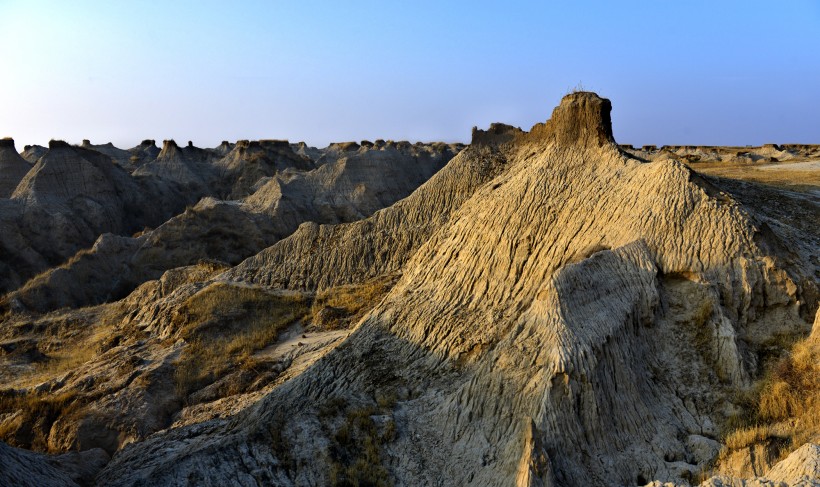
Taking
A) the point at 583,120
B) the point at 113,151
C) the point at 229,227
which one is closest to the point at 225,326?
the point at 583,120

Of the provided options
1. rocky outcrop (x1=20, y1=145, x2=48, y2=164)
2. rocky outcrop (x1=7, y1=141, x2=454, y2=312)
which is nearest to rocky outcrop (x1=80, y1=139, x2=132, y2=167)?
rocky outcrop (x1=20, y1=145, x2=48, y2=164)

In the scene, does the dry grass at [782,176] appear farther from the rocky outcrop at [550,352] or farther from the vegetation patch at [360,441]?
the vegetation patch at [360,441]

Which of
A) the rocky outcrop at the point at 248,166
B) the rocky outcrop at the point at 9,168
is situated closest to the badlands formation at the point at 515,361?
the rocky outcrop at the point at 9,168

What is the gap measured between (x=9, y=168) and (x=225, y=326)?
31014 millimetres

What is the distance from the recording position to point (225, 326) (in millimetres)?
19547

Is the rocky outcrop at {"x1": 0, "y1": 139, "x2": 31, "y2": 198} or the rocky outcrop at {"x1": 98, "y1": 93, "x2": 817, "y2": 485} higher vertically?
the rocky outcrop at {"x1": 0, "y1": 139, "x2": 31, "y2": 198}

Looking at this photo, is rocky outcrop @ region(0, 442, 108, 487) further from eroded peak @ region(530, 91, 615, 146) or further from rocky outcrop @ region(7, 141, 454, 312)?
rocky outcrop @ region(7, 141, 454, 312)

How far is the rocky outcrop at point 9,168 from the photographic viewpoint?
42594mm

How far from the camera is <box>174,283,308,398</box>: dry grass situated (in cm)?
1719

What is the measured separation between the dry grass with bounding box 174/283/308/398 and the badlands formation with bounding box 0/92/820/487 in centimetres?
7

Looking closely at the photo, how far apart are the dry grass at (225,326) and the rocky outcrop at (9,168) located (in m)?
27.2

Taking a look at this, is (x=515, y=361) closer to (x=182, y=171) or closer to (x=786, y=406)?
(x=786, y=406)

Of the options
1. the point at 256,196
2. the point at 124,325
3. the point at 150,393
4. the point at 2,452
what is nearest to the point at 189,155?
the point at 256,196

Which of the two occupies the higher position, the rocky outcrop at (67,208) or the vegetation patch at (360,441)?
the rocky outcrop at (67,208)
